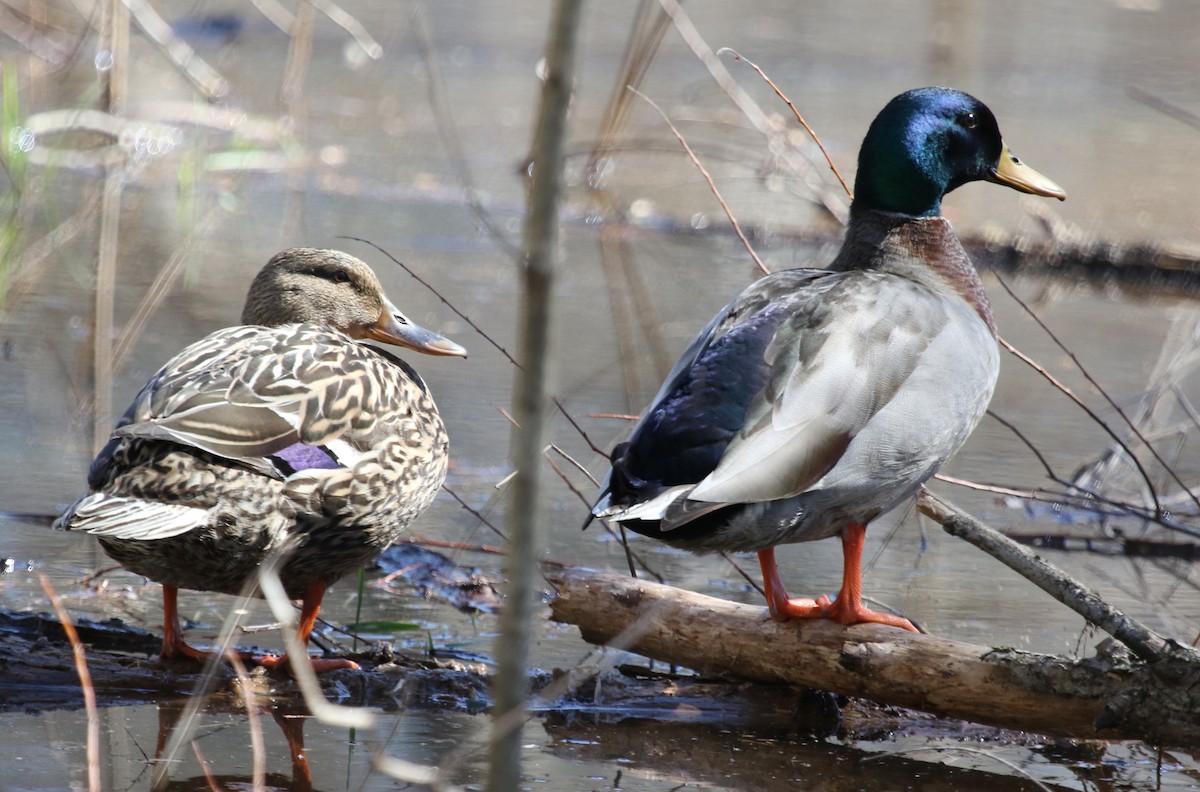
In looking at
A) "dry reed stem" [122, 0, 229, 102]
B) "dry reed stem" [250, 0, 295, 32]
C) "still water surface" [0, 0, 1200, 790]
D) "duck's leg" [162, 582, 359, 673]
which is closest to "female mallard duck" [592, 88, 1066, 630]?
"still water surface" [0, 0, 1200, 790]

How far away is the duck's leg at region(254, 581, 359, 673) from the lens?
333cm

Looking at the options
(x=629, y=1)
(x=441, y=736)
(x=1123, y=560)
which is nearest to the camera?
(x=441, y=736)

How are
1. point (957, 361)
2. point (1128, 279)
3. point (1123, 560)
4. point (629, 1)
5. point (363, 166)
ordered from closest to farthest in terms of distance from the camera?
point (957, 361), point (1123, 560), point (1128, 279), point (363, 166), point (629, 1)

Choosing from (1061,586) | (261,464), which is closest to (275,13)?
(261,464)

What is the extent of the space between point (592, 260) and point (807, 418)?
4163mm

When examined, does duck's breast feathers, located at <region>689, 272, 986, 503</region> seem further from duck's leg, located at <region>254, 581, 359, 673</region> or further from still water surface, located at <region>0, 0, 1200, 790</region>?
duck's leg, located at <region>254, 581, 359, 673</region>

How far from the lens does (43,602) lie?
12.0 ft

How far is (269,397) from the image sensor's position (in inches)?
132

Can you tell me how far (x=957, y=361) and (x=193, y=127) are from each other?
668 centimetres

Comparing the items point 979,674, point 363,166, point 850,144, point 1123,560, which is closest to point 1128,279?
point 850,144

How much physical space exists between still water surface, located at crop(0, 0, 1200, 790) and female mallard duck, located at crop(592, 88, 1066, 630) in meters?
0.46

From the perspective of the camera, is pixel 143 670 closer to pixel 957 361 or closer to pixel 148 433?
pixel 148 433

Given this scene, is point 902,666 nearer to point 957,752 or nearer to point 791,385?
point 957,752

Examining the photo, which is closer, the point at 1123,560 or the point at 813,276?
the point at 813,276
